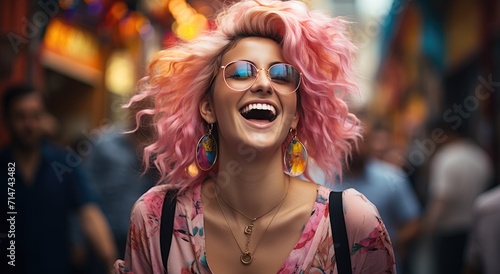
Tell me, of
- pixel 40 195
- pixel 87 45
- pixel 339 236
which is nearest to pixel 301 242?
pixel 339 236

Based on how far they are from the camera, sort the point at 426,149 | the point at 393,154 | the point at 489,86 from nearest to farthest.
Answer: the point at 393,154 → the point at 489,86 → the point at 426,149

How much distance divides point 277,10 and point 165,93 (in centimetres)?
56

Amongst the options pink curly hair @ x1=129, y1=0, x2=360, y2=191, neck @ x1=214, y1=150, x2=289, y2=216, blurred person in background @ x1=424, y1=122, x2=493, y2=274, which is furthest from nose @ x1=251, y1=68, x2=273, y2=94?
blurred person in background @ x1=424, y1=122, x2=493, y2=274

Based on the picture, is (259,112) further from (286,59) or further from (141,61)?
(141,61)

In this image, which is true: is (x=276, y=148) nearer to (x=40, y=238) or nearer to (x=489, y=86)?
(x=40, y=238)

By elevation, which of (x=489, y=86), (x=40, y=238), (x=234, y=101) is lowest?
(x=40, y=238)

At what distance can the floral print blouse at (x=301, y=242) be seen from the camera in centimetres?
310

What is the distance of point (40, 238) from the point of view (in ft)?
17.2

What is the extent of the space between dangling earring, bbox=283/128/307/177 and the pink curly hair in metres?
0.05

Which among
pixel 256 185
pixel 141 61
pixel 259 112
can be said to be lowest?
pixel 256 185

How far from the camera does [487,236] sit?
4789mm

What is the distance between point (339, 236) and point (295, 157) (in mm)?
393

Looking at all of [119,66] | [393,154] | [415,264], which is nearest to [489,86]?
[393,154]

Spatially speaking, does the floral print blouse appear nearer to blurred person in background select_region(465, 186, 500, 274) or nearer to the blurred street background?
blurred person in background select_region(465, 186, 500, 274)
